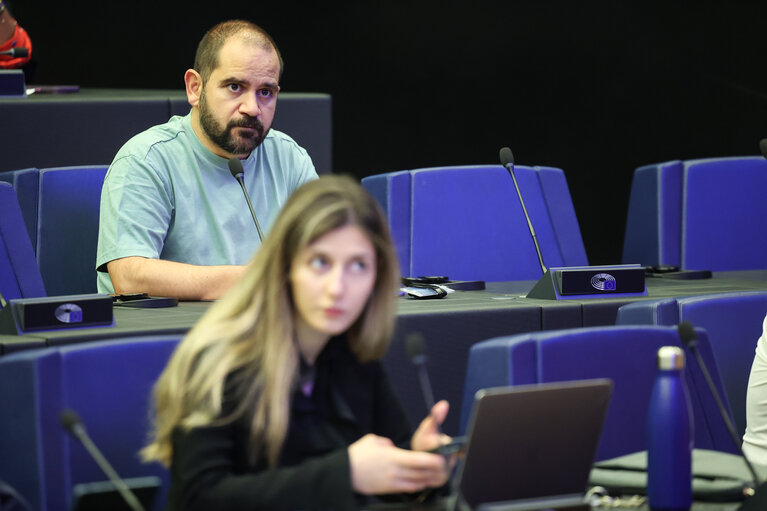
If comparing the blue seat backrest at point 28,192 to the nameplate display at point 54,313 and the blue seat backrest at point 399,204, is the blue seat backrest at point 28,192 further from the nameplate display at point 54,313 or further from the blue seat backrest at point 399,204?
the nameplate display at point 54,313

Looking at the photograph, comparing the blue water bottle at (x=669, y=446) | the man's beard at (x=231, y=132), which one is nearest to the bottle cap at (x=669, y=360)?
the blue water bottle at (x=669, y=446)

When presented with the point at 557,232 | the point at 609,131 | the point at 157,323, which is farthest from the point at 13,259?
A: the point at 609,131

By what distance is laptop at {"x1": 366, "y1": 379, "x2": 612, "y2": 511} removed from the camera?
1.53 metres

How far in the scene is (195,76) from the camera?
315 cm

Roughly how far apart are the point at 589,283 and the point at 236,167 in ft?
2.79

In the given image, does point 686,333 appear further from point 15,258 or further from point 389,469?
point 15,258

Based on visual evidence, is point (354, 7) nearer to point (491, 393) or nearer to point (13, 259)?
point (13, 259)

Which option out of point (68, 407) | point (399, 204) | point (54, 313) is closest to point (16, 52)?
point (399, 204)

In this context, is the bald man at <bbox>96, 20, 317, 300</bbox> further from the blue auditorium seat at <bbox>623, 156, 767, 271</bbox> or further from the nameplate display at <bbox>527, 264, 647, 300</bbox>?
the blue auditorium seat at <bbox>623, 156, 767, 271</bbox>

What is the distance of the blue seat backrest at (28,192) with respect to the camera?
3199mm

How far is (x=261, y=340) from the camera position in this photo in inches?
63.6

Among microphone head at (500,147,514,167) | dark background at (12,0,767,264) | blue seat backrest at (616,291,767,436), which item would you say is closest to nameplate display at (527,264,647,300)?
blue seat backrest at (616,291,767,436)

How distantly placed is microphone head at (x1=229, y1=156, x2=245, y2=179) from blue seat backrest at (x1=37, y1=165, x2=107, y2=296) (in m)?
0.53

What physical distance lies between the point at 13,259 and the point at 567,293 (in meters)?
1.19
